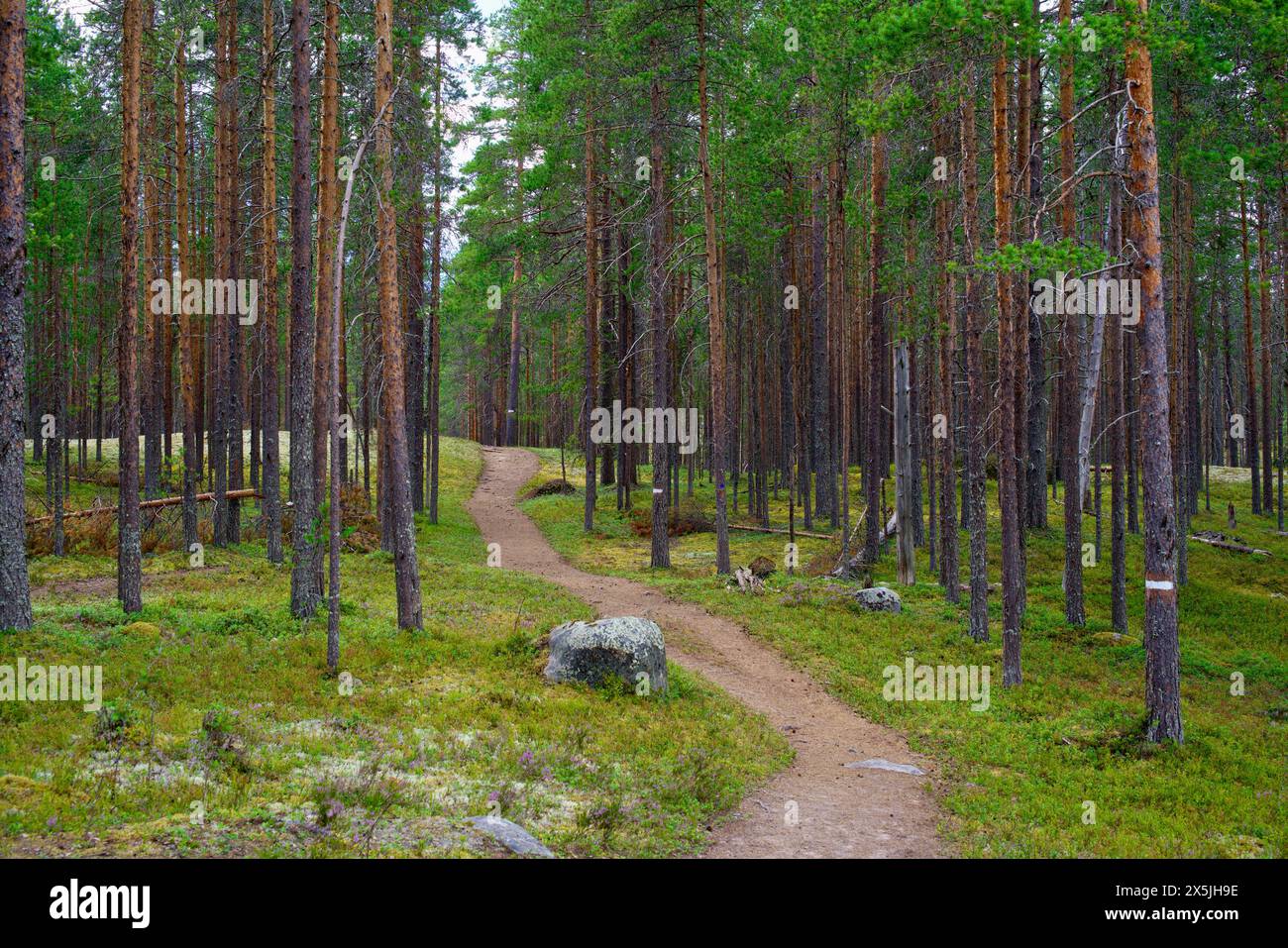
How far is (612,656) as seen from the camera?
11.8 metres

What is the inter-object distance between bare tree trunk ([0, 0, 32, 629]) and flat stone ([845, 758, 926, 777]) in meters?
10.8

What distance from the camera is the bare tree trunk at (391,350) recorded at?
12859mm

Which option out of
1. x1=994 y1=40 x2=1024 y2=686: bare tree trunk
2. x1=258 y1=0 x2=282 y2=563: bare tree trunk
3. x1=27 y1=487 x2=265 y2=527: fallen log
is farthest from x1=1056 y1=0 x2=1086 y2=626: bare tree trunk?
x1=27 y1=487 x2=265 y2=527: fallen log

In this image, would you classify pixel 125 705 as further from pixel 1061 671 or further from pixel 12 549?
pixel 1061 671

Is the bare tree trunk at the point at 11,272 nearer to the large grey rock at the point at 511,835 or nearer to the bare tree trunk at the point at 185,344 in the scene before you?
the large grey rock at the point at 511,835

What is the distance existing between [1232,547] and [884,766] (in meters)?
24.9

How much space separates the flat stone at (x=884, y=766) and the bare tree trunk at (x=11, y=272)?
1085 cm

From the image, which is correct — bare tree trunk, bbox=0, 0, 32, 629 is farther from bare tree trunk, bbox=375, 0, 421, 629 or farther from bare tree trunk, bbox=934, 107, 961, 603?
bare tree trunk, bbox=934, 107, 961, 603

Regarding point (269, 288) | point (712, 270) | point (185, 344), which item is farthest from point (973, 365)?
point (185, 344)

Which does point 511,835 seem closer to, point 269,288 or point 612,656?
point 612,656

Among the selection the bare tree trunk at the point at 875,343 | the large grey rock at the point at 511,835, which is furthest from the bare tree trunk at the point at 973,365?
the large grey rock at the point at 511,835

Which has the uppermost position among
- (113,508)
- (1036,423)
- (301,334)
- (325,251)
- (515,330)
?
(515,330)
